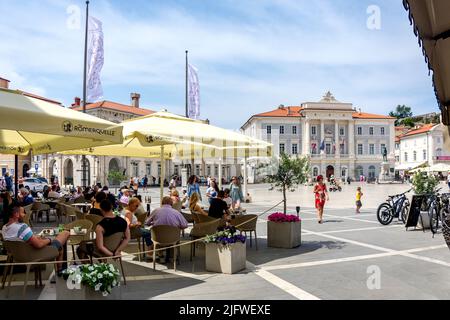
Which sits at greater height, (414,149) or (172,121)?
(414,149)

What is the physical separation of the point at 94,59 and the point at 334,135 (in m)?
73.1

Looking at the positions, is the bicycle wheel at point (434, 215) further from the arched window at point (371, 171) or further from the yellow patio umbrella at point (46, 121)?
the arched window at point (371, 171)

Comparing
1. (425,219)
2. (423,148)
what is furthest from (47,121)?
(423,148)

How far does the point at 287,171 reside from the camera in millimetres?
9617

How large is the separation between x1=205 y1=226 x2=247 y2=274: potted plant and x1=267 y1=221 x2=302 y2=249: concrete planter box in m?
2.20

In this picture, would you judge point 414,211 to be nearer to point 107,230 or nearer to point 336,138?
point 107,230

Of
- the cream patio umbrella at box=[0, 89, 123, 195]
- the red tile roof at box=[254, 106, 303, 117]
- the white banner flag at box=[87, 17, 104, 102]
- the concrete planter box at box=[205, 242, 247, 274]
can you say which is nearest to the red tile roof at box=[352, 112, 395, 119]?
the red tile roof at box=[254, 106, 303, 117]

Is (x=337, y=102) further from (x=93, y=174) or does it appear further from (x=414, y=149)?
(x=93, y=174)

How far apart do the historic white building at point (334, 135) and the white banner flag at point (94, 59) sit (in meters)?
65.4

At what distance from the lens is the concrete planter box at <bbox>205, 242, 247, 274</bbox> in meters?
6.54

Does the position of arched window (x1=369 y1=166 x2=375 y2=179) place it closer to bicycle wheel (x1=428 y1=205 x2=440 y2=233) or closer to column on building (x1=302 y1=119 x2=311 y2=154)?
column on building (x1=302 y1=119 x2=311 y2=154)
